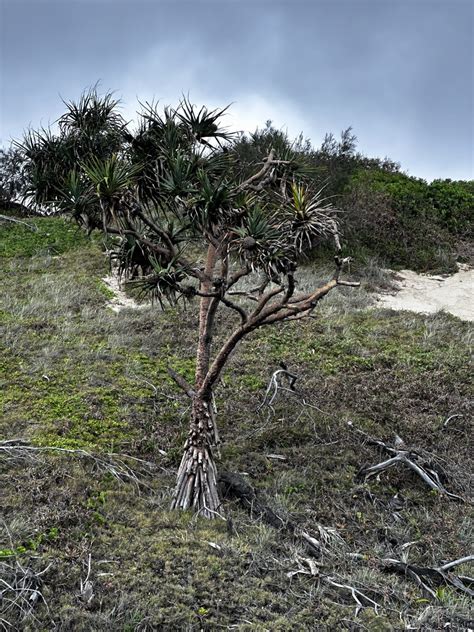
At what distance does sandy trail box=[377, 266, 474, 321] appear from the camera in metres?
13.5

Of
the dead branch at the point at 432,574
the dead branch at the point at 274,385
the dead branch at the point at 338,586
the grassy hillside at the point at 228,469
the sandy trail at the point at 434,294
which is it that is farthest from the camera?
the sandy trail at the point at 434,294

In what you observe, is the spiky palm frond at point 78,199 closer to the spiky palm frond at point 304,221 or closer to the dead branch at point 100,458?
the spiky palm frond at point 304,221

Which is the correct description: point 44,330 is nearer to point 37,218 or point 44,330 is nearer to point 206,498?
point 206,498

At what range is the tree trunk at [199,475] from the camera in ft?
18.6

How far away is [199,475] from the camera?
576 centimetres

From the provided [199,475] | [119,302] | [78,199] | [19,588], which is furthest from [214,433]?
[119,302]

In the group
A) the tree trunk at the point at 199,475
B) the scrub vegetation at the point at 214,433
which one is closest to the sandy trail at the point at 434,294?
the scrub vegetation at the point at 214,433

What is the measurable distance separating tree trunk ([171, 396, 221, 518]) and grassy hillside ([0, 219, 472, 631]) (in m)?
0.17

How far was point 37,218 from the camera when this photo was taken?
1958 cm

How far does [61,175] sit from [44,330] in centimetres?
493

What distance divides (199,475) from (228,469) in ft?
3.33

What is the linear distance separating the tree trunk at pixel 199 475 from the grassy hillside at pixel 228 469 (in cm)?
17

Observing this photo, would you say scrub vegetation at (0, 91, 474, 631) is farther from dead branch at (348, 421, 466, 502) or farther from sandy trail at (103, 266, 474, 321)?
sandy trail at (103, 266, 474, 321)

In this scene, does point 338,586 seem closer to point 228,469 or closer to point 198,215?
point 228,469
